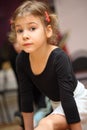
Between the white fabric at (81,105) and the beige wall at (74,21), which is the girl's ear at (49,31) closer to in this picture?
the white fabric at (81,105)

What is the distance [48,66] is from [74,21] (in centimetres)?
198

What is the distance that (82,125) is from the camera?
1381 mm

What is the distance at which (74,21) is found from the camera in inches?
128

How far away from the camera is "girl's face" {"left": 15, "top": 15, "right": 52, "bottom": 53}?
127 cm

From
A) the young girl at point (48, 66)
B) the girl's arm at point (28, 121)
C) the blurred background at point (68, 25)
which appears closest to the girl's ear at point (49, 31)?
the young girl at point (48, 66)

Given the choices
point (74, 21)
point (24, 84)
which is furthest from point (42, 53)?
point (74, 21)

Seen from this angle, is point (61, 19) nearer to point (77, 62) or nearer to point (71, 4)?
point (71, 4)

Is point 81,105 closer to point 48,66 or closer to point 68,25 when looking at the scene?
point 48,66

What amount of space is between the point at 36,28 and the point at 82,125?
17.2 inches

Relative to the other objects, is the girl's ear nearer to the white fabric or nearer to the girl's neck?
the girl's neck

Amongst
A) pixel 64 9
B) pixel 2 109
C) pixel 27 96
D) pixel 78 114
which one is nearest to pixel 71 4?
pixel 64 9

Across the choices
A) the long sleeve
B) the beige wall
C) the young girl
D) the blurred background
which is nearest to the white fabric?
the young girl

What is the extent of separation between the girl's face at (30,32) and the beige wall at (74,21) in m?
1.94

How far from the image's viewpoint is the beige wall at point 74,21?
319 cm
